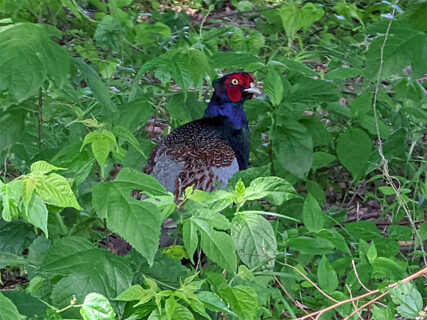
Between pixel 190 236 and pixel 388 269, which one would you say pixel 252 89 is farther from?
pixel 190 236

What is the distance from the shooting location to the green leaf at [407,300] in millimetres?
1774

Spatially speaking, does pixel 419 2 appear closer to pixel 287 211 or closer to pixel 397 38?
pixel 397 38

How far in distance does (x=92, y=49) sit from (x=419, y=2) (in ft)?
7.24

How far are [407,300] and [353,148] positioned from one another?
1626 millimetres

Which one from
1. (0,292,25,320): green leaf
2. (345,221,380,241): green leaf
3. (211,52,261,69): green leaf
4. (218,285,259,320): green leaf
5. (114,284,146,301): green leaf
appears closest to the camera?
(0,292,25,320): green leaf

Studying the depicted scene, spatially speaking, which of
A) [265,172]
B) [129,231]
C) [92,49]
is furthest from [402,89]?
[129,231]

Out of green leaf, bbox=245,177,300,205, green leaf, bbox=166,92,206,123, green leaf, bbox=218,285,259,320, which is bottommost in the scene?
green leaf, bbox=166,92,206,123

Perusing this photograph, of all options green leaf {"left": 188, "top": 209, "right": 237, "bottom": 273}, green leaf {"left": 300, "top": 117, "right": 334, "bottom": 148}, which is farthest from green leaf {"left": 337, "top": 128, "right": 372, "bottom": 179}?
green leaf {"left": 188, "top": 209, "right": 237, "bottom": 273}

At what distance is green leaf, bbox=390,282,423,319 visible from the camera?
1.77 meters

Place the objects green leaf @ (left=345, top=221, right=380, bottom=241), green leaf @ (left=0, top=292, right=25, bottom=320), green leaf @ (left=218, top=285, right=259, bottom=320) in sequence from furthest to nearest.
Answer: green leaf @ (left=345, top=221, right=380, bottom=241) → green leaf @ (left=218, top=285, right=259, bottom=320) → green leaf @ (left=0, top=292, right=25, bottom=320)

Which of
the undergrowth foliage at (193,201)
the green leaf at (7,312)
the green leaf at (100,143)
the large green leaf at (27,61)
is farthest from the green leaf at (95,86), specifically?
the green leaf at (7,312)

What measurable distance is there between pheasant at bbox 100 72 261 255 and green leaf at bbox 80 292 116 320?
1279 millimetres

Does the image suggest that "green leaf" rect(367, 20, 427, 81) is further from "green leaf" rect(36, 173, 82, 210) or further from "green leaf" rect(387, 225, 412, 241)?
"green leaf" rect(36, 173, 82, 210)

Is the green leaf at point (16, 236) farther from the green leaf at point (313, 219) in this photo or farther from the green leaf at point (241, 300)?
the green leaf at point (313, 219)
